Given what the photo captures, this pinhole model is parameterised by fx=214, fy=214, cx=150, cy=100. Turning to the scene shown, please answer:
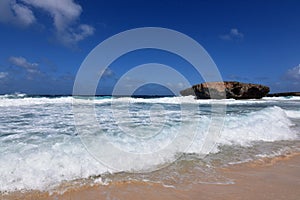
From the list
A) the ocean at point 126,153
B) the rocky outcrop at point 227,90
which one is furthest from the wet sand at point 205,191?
the rocky outcrop at point 227,90

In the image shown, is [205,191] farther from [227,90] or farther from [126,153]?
[227,90]

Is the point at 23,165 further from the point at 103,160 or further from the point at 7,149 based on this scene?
the point at 103,160

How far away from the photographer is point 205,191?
276 centimetres

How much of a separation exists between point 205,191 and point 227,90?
114 feet

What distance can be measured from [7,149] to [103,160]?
1.73 meters

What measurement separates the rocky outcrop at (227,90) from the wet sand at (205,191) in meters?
32.4

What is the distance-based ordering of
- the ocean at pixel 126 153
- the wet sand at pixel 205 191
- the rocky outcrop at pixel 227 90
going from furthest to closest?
the rocky outcrop at pixel 227 90
the ocean at pixel 126 153
the wet sand at pixel 205 191

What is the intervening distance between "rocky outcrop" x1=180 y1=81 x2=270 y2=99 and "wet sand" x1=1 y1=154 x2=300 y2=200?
32.4m

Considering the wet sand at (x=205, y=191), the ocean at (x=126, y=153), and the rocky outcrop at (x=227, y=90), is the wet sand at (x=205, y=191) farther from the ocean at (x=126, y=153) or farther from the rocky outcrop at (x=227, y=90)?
the rocky outcrop at (x=227, y=90)

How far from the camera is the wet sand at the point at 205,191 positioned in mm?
2576

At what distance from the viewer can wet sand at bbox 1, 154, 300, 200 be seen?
8.45 feet

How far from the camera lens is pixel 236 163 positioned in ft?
12.8

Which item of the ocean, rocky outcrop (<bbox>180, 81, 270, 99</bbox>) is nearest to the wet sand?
the ocean

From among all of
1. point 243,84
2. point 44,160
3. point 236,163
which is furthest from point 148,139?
point 243,84
